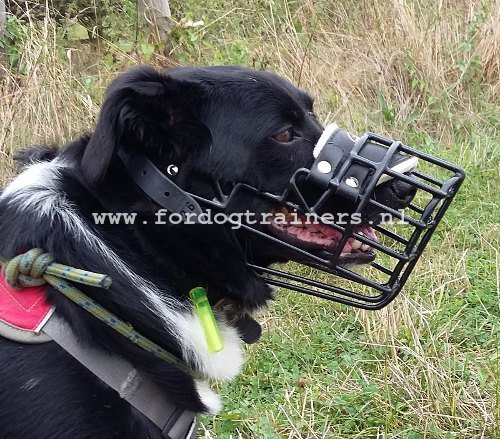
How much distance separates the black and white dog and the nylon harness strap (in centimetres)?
2

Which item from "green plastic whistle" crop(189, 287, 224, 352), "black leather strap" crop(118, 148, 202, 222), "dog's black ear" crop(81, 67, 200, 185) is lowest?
"green plastic whistle" crop(189, 287, 224, 352)

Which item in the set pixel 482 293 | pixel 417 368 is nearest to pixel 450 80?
pixel 482 293

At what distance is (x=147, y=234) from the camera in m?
1.59

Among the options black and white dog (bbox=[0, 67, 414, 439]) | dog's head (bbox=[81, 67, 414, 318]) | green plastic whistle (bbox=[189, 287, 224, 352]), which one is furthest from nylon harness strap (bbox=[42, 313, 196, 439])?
dog's head (bbox=[81, 67, 414, 318])

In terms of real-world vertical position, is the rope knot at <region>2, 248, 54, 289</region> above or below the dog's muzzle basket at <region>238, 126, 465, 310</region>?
below

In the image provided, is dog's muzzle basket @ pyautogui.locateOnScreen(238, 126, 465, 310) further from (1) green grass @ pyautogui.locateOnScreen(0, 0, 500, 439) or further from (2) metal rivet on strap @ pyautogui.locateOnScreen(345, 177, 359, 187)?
(1) green grass @ pyautogui.locateOnScreen(0, 0, 500, 439)

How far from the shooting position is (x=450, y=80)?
15.2ft

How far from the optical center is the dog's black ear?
4.83 feet

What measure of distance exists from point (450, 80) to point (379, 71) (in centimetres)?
56

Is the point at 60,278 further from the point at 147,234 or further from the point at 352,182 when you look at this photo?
the point at 352,182

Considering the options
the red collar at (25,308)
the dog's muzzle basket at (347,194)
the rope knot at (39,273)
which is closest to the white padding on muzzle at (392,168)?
the dog's muzzle basket at (347,194)

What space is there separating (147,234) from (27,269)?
304 millimetres

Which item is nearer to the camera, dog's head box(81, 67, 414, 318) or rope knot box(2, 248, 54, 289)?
rope knot box(2, 248, 54, 289)

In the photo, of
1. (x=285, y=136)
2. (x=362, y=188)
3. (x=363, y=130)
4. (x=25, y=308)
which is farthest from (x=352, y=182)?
(x=363, y=130)
